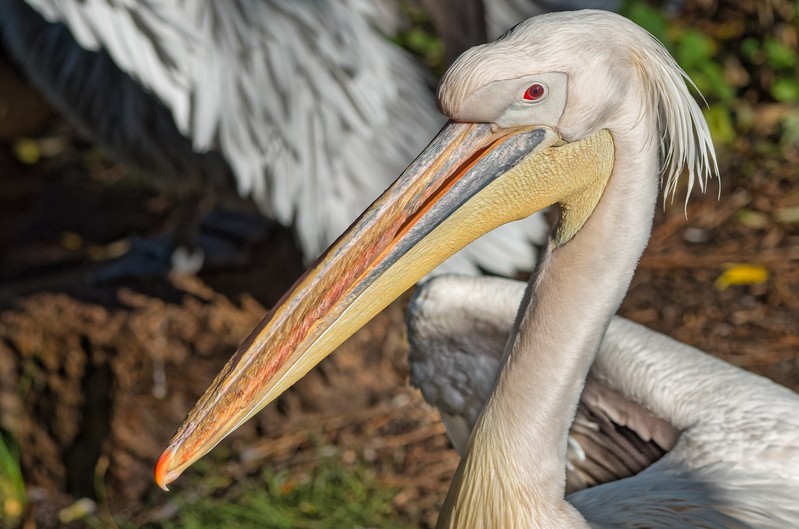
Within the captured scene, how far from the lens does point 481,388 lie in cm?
191

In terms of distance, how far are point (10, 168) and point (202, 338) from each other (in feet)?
6.33

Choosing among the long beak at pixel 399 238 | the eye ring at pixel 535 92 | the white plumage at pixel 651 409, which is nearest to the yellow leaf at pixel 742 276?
the white plumage at pixel 651 409

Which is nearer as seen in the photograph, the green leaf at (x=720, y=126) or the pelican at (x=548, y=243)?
the pelican at (x=548, y=243)

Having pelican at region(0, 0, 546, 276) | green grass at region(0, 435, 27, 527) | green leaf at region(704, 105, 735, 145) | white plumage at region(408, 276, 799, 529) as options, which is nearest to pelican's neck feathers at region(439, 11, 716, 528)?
white plumage at region(408, 276, 799, 529)

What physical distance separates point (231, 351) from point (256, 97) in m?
0.66

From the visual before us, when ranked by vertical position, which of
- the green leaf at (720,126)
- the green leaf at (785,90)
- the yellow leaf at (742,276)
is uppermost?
the green leaf at (785,90)

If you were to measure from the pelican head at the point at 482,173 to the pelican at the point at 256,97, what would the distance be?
4.81 feet

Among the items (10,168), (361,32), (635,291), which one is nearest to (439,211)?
(361,32)

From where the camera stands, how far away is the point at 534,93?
4.14 ft

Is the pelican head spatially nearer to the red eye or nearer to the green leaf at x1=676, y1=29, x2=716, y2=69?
the red eye

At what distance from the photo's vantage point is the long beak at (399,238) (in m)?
1.31

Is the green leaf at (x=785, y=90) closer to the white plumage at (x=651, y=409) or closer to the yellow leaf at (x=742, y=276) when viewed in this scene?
the yellow leaf at (x=742, y=276)

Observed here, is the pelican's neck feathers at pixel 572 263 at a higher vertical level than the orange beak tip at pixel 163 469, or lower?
higher

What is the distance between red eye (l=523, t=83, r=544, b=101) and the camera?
49.6 inches
